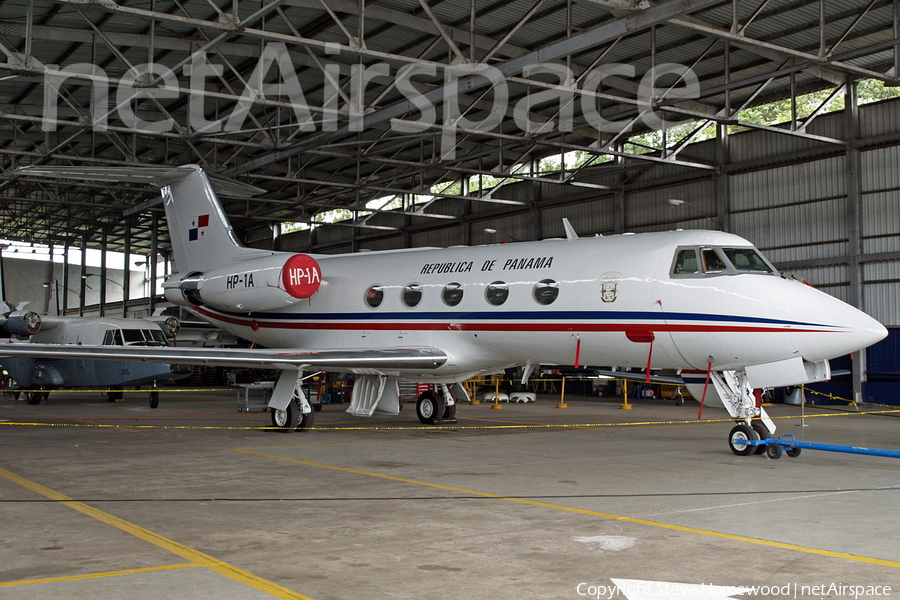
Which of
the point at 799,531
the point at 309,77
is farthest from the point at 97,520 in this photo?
the point at 309,77

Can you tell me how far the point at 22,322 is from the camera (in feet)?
76.3

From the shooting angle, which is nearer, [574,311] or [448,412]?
[574,311]

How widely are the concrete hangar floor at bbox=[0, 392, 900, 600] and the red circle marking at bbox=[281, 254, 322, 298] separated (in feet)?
11.4

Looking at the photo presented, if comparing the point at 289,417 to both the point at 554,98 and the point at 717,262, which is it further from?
the point at 554,98

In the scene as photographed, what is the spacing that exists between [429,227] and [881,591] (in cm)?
3818

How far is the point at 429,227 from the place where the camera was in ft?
139

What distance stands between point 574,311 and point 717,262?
2.34 meters

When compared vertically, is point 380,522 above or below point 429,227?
below

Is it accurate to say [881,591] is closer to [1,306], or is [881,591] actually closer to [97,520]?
[97,520]

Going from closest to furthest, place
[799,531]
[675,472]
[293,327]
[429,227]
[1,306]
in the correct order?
[799,531] < [675,472] < [293,327] < [1,306] < [429,227]

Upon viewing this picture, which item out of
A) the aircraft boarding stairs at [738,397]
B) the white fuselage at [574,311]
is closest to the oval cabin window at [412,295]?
the white fuselage at [574,311]

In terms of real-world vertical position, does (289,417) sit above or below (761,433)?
below

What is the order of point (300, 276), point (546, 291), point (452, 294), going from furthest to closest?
point (300, 276)
point (452, 294)
point (546, 291)

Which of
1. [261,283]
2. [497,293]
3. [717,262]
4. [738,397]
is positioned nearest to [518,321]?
[497,293]
